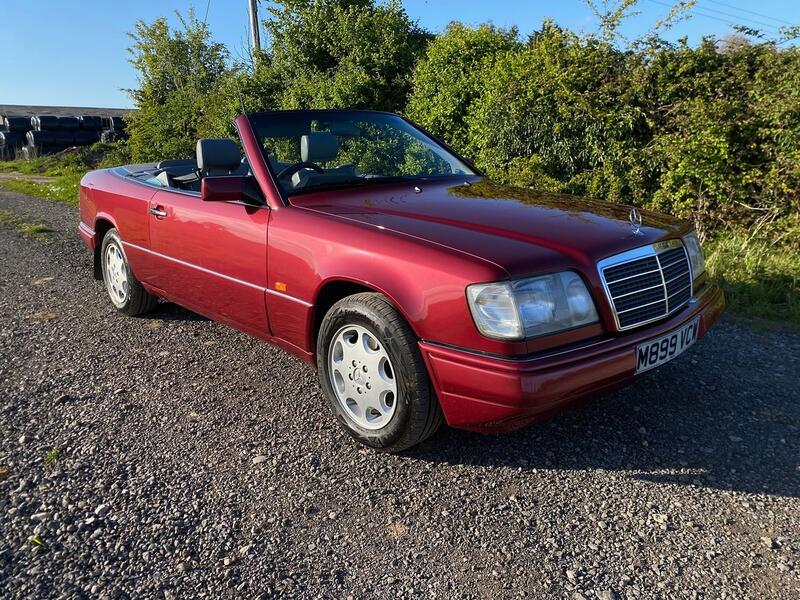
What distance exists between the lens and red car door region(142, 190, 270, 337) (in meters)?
3.32

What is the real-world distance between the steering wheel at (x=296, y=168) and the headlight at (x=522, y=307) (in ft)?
4.96

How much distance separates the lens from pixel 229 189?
3184 mm

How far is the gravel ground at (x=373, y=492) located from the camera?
2.09 m

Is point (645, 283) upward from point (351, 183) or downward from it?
downward

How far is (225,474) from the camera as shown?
8.86 ft

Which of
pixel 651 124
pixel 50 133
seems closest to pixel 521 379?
pixel 651 124

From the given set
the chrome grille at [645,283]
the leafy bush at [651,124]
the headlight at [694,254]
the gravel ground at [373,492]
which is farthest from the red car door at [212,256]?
the leafy bush at [651,124]

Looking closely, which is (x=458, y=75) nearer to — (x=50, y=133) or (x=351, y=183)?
(x=351, y=183)

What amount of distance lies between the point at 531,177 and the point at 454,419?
→ 5.26m

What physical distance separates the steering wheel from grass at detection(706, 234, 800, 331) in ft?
11.4

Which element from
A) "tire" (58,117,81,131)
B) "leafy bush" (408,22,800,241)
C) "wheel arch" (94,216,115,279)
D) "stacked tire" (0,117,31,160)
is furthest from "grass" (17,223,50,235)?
"stacked tire" (0,117,31,160)

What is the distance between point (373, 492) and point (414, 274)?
0.93 metres

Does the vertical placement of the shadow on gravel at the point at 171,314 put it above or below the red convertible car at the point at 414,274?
below

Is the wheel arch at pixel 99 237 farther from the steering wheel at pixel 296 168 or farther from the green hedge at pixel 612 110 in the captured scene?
the steering wheel at pixel 296 168
